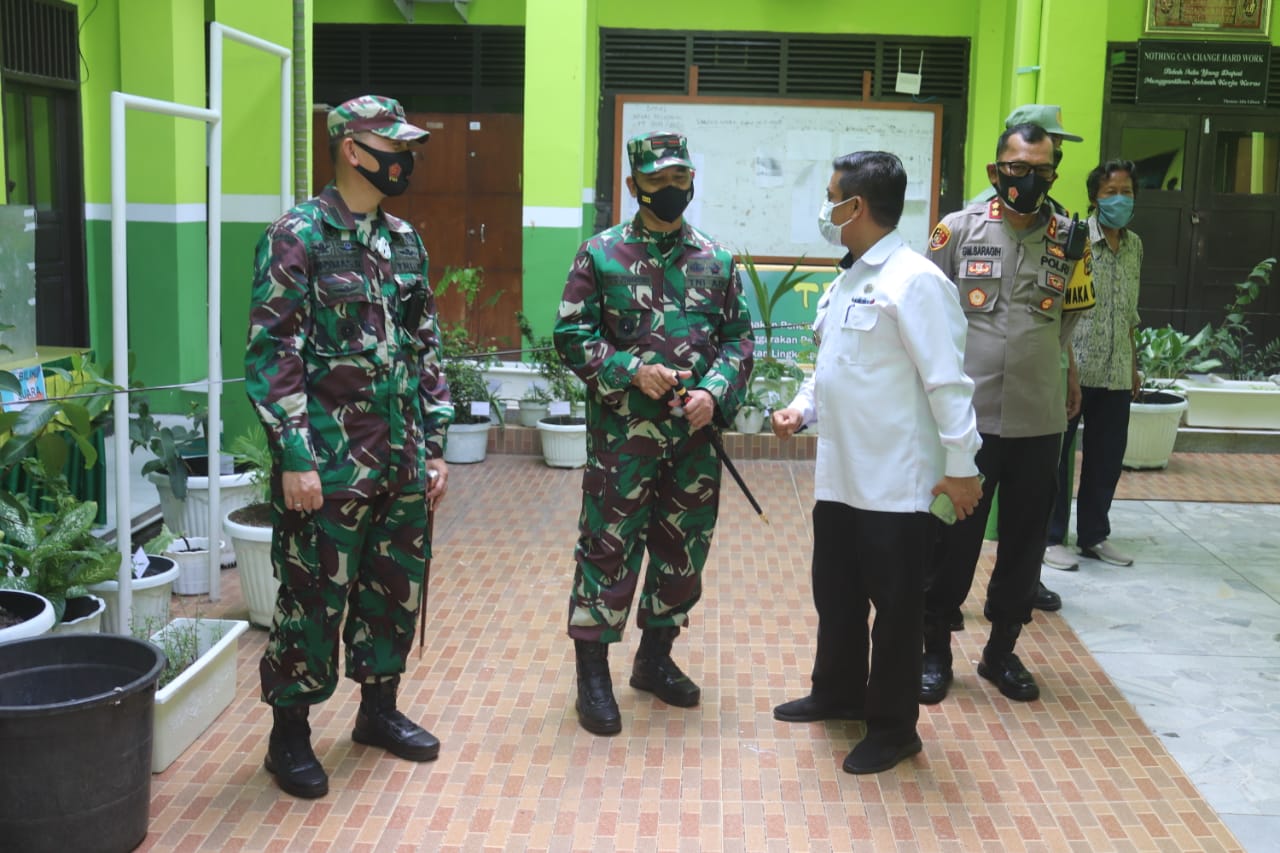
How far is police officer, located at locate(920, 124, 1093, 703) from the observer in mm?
3934

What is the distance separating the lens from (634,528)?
12.2 feet

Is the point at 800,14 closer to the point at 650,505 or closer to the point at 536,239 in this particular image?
the point at 536,239

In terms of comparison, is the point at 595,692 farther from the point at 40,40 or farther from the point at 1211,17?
the point at 1211,17

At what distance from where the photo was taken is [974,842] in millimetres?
3170

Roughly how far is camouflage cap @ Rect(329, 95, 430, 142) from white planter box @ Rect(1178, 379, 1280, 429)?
5943mm

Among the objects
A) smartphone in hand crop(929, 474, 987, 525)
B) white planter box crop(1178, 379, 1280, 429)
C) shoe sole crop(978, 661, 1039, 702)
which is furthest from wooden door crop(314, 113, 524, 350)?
smartphone in hand crop(929, 474, 987, 525)

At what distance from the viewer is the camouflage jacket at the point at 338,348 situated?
3.11m

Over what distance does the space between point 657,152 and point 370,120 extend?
0.77 m

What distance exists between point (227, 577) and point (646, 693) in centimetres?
195

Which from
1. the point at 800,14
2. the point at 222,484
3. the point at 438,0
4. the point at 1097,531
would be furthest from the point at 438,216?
the point at 1097,531

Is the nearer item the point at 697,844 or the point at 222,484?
the point at 697,844

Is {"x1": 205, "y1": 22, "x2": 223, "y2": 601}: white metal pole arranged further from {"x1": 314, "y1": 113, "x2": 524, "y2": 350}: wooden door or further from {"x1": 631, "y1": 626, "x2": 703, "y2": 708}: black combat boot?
{"x1": 314, "y1": 113, "x2": 524, "y2": 350}: wooden door

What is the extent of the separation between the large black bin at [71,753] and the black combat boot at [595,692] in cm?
119

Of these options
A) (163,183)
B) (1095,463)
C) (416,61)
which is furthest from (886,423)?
(416,61)
